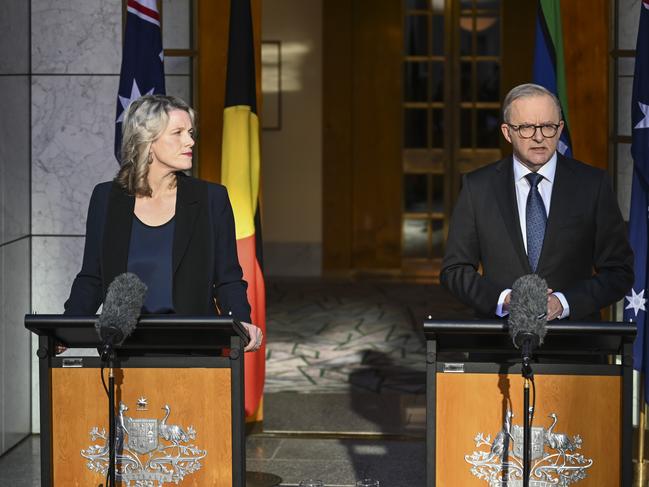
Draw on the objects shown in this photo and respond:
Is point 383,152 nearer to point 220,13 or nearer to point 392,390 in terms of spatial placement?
point 392,390

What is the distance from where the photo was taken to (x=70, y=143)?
6637 millimetres

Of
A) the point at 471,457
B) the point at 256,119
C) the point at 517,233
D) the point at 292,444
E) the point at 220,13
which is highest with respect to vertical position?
the point at 220,13

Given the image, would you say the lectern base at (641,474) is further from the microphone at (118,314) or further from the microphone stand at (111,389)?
the microphone at (118,314)

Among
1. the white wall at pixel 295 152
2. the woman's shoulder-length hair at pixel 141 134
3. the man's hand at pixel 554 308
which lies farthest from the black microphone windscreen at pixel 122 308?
the white wall at pixel 295 152

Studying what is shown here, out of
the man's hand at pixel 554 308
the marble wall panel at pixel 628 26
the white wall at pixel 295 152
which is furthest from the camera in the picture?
the white wall at pixel 295 152

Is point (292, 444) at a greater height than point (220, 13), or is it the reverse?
point (220, 13)

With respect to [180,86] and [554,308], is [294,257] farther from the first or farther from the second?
[554,308]

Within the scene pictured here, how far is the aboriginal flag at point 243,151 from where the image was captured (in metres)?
5.97

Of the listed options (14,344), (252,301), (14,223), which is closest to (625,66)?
(252,301)

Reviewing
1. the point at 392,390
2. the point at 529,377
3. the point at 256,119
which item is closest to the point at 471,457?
the point at 529,377

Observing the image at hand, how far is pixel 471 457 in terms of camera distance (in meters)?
3.51

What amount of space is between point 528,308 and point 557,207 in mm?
860

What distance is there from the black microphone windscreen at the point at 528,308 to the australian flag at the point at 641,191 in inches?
87.0

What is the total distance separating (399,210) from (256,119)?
7.39 meters
